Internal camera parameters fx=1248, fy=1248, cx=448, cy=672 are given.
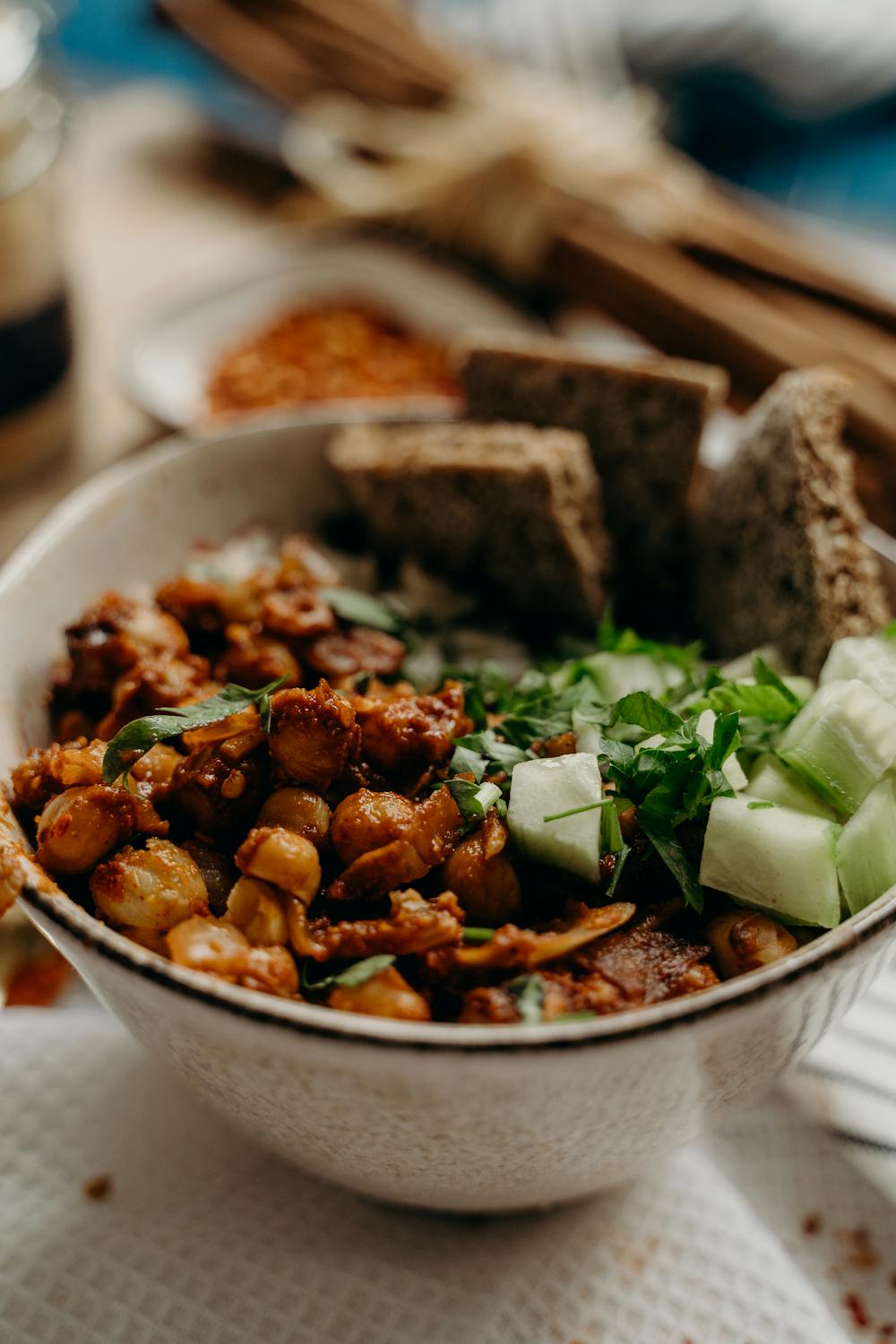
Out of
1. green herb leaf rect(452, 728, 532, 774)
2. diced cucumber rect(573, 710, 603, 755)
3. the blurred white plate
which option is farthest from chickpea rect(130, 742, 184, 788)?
the blurred white plate

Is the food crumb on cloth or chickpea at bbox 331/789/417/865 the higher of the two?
chickpea at bbox 331/789/417/865

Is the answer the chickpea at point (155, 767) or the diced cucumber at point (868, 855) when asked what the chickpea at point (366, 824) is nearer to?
the chickpea at point (155, 767)

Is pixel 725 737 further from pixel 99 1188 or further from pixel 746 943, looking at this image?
pixel 99 1188

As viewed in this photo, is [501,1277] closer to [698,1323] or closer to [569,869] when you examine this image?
[698,1323]

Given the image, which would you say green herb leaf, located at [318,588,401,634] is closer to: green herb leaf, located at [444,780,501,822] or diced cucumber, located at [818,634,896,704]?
green herb leaf, located at [444,780,501,822]

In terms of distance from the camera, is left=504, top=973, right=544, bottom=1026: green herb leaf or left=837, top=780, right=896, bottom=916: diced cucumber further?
left=837, top=780, right=896, bottom=916: diced cucumber

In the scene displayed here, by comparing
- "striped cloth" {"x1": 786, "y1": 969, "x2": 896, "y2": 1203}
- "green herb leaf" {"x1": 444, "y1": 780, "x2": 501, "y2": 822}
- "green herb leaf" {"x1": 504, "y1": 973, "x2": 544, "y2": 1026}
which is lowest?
"striped cloth" {"x1": 786, "y1": 969, "x2": 896, "y2": 1203}

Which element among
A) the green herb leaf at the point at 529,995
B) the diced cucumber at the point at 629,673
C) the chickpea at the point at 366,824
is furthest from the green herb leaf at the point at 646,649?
the green herb leaf at the point at 529,995
